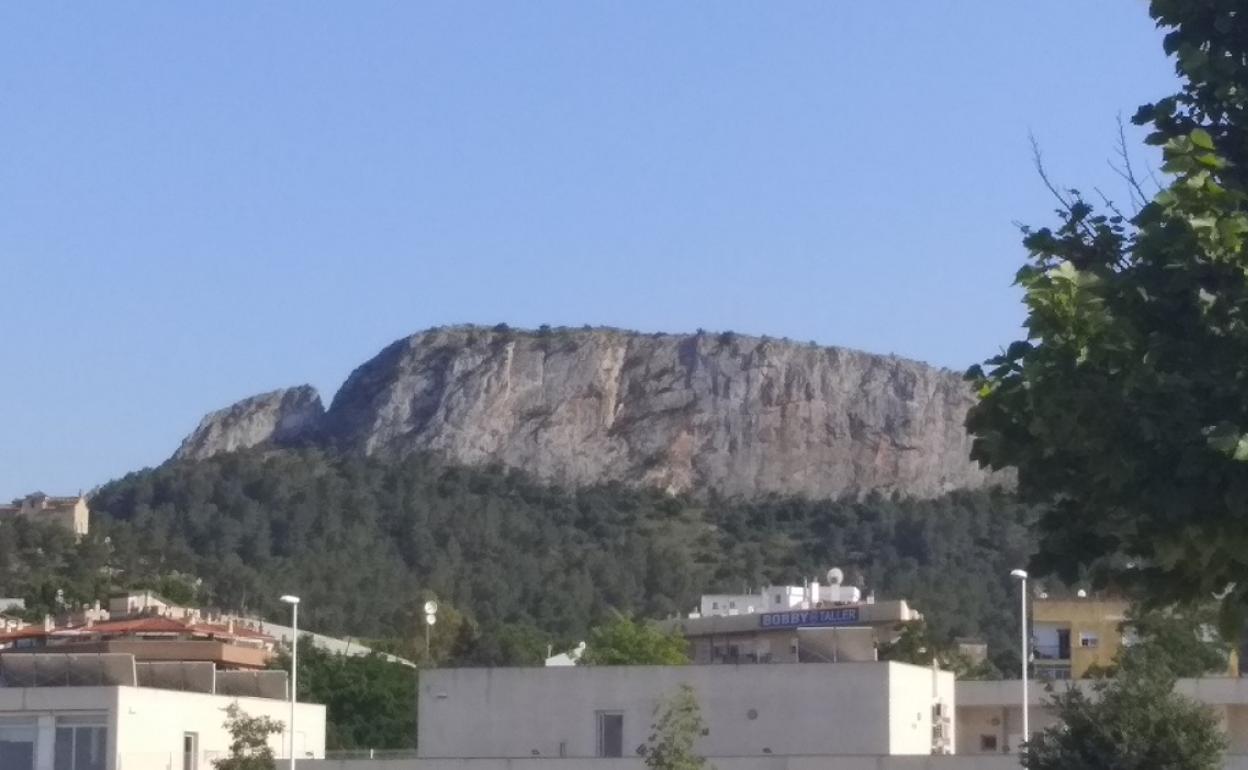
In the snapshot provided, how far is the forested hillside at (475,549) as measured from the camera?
112 m

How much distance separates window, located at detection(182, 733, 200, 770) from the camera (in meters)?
47.8

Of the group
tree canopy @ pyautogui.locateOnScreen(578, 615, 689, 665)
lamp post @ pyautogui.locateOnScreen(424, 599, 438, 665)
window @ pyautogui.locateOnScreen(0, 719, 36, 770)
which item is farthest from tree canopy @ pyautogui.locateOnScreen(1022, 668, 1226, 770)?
lamp post @ pyautogui.locateOnScreen(424, 599, 438, 665)

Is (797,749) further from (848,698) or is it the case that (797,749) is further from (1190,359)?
(1190,359)

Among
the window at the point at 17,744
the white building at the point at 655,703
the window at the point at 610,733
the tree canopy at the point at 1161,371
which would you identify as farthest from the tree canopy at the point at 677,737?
the tree canopy at the point at 1161,371

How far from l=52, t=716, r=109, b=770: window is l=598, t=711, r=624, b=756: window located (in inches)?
427

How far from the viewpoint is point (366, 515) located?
5659 inches

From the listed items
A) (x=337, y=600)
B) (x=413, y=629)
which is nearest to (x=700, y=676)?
(x=413, y=629)

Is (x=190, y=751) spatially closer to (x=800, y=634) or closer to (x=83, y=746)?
(x=83, y=746)

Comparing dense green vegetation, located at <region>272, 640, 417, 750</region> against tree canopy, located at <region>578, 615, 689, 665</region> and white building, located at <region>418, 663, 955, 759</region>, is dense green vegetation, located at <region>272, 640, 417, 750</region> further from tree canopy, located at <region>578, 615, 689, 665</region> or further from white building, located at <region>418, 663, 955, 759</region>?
white building, located at <region>418, 663, 955, 759</region>

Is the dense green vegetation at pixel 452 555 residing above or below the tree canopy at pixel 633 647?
above

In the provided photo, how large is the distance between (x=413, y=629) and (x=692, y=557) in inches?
2117

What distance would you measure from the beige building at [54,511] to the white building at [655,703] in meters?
83.8

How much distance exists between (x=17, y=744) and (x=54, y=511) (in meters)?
89.0

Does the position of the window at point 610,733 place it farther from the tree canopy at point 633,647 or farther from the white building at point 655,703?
the tree canopy at point 633,647
